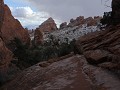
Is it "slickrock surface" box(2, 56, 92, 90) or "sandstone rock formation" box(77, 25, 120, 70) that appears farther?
"sandstone rock formation" box(77, 25, 120, 70)

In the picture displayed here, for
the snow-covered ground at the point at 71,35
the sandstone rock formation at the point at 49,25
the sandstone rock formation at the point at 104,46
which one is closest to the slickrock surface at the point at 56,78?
the sandstone rock formation at the point at 104,46

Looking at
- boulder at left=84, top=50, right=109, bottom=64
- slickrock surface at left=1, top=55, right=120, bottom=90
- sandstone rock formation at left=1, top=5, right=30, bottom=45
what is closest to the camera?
slickrock surface at left=1, top=55, right=120, bottom=90

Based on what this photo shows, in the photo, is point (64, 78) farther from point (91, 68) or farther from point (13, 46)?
point (13, 46)

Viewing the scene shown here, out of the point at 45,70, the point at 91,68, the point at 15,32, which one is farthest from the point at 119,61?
the point at 15,32

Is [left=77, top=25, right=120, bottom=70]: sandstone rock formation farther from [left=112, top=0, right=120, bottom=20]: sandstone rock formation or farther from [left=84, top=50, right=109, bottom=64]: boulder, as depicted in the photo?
[left=112, top=0, right=120, bottom=20]: sandstone rock formation

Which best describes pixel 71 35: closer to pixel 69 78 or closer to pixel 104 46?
pixel 104 46

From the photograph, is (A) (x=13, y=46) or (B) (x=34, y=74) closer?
(B) (x=34, y=74)

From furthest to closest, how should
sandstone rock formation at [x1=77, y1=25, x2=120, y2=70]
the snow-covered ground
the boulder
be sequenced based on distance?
Answer: the snow-covered ground < the boulder < sandstone rock formation at [x1=77, y1=25, x2=120, y2=70]

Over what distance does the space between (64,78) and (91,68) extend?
1202 millimetres

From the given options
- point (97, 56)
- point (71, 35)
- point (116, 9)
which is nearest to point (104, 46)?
point (97, 56)

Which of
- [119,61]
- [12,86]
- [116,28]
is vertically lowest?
[12,86]

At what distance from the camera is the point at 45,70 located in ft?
47.6

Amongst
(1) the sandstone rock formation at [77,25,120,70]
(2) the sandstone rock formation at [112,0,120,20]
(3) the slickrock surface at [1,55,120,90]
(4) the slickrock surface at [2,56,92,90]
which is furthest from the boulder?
(2) the sandstone rock formation at [112,0,120,20]

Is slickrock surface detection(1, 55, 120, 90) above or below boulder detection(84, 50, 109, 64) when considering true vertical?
below
